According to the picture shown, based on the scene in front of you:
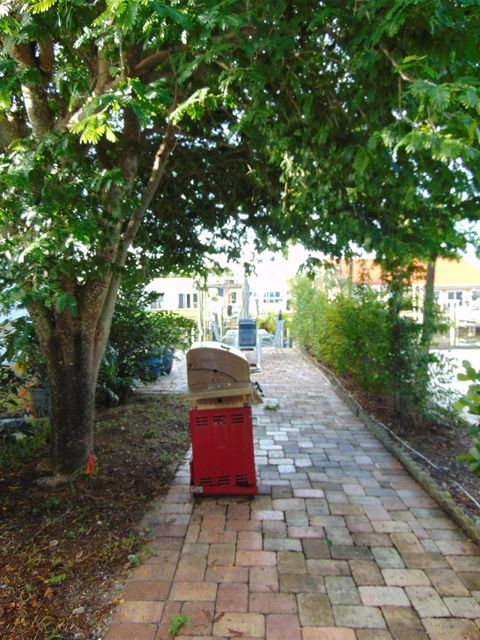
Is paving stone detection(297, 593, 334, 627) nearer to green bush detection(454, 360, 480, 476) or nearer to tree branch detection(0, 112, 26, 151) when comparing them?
green bush detection(454, 360, 480, 476)

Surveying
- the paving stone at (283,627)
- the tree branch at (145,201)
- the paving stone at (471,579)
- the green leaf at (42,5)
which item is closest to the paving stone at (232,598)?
the paving stone at (283,627)

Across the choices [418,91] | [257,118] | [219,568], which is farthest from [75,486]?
[418,91]

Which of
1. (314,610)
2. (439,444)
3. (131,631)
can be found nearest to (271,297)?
(439,444)

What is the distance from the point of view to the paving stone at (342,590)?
2449 millimetres

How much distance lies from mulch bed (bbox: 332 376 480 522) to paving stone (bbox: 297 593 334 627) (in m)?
1.58

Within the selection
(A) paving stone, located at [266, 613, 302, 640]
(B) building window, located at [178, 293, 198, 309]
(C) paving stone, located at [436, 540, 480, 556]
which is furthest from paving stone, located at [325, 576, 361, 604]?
(B) building window, located at [178, 293, 198, 309]

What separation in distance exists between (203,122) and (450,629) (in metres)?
4.87

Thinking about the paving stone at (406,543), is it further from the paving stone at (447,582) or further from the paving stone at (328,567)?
the paving stone at (328,567)

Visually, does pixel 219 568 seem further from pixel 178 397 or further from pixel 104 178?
pixel 178 397

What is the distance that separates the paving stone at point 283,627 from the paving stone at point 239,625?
36mm

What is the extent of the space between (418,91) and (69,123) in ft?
8.07

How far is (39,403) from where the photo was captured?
6.26 metres

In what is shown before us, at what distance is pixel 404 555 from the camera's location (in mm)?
2877

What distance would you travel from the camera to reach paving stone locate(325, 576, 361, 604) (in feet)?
8.04
